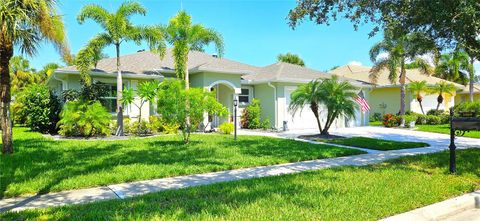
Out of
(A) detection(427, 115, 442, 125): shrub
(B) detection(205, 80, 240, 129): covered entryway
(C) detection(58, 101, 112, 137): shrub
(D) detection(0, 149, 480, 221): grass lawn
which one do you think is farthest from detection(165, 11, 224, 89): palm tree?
(A) detection(427, 115, 442, 125): shrub

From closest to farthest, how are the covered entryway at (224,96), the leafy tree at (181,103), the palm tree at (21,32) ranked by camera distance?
1. the palm tree at (21,32)
2. the leafy tree at (181,103)
3. the covered entryway at (224,96)

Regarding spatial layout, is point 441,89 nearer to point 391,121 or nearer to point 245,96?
point 391,121

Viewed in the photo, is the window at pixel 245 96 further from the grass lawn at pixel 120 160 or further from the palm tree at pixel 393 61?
the palm tree at pixel 393 61

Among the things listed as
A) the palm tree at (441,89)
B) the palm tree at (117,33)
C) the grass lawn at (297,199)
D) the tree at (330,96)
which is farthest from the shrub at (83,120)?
the palm tree at (441,89)

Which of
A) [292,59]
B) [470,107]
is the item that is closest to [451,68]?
[470,107]

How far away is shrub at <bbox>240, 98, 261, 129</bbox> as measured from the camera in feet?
70.1

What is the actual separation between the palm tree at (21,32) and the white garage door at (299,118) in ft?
45.8

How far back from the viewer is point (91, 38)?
53.9 ft

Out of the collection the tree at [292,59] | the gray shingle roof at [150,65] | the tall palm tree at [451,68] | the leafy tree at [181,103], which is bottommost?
the leafy tree at [181,103]

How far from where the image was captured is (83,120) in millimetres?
15195

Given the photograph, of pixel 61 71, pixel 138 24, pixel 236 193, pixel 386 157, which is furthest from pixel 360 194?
pixel 61 71

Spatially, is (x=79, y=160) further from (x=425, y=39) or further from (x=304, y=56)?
(x=304, y=56)

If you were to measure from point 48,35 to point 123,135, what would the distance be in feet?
23.7

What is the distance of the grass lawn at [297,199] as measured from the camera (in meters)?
4.70
